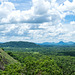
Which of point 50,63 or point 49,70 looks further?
point 50,63

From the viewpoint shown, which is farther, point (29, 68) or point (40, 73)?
point (29, 68)

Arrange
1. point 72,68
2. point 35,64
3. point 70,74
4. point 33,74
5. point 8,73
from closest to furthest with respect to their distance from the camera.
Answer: point 8,73 → point 33,74 → point 35,64 → point 70,74 → point 72,68

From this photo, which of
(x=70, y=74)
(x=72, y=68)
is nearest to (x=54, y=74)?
(x=70, y=74)

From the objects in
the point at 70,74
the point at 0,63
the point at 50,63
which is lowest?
the point at 70,74

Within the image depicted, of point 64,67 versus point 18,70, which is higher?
point 18,70

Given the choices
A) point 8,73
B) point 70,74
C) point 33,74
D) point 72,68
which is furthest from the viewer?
point 72,68

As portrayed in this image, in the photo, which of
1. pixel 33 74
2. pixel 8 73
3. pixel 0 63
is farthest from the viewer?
pixel 0 63

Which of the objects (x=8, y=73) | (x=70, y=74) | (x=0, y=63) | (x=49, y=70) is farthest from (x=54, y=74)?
(x=70, y=74)

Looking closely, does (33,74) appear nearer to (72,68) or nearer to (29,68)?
(29,68)

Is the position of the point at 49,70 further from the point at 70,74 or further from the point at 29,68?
the point at 70,74
